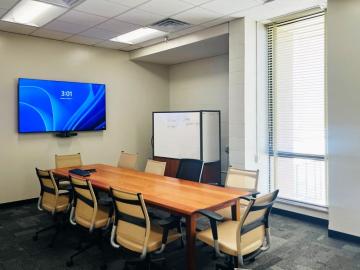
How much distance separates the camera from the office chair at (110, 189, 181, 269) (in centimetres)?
246

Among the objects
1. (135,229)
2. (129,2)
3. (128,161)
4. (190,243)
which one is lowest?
(190,243)

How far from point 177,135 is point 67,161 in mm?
2068

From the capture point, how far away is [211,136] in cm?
558

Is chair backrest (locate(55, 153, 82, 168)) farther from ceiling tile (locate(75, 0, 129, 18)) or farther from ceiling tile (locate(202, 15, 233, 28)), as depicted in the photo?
ceiling tile (locate(202, 15, 233, 28))

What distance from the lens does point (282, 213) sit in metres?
4.68

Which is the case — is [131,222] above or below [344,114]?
below

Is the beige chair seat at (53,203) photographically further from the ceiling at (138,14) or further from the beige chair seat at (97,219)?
the ceiling at (138,14)

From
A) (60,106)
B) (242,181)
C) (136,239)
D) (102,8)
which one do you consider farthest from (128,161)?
(136,239)

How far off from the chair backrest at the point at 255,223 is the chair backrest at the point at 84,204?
59.2 inches

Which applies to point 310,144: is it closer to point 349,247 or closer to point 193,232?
point 349,247

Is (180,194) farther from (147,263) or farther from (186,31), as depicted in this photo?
(186,31)

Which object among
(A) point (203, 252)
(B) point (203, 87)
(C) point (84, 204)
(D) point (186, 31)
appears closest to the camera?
(C) point (84, 204)

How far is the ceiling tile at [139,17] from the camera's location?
4234 millimetres

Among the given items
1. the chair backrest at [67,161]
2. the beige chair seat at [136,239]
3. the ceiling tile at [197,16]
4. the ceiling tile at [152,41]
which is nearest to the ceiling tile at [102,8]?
the ceiling tile at [197,16]
